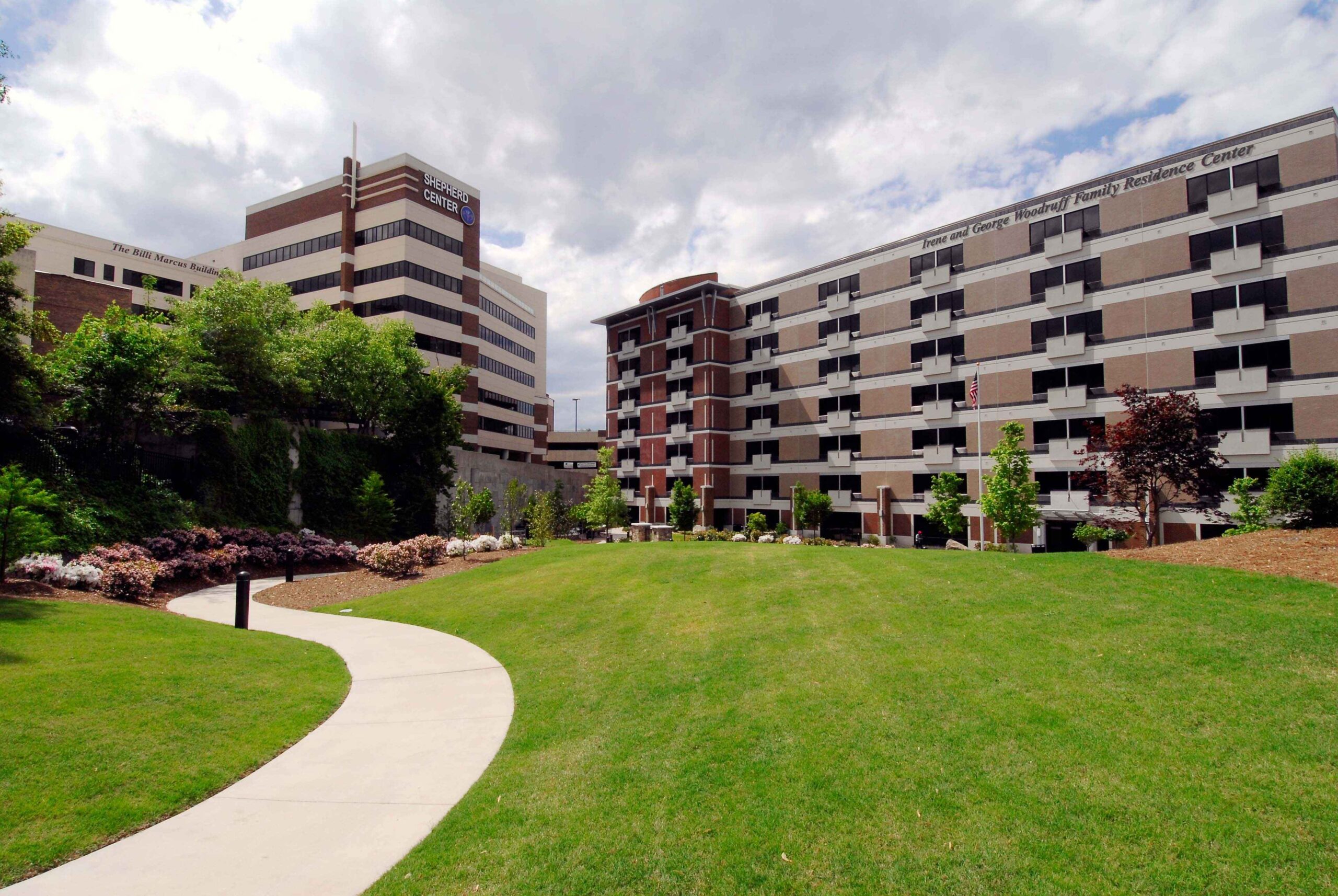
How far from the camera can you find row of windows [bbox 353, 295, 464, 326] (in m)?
52.4

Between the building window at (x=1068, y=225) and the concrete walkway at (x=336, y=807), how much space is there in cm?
3619

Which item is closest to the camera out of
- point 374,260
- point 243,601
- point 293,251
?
point 243,601

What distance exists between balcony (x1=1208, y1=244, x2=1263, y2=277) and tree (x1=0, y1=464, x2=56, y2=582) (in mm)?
43113

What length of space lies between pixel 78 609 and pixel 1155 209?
42625mm

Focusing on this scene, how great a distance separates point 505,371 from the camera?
Result: 219 feet

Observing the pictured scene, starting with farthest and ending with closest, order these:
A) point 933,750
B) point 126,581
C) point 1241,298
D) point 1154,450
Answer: point 1241,298, point 1154,450, point 126,581, point 933,750

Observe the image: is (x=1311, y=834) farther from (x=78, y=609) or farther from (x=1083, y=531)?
(x=1083, y=531)

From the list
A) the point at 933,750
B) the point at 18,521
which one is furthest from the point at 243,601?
the point at 933,750

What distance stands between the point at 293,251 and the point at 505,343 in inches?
805

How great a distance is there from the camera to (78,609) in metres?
13.3

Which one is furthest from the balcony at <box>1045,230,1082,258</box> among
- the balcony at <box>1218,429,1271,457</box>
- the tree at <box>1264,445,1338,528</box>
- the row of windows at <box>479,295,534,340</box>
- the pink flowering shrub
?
the row of windows at <box>479,295,534,340</box>

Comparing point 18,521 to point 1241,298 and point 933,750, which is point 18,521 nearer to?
point 933,750

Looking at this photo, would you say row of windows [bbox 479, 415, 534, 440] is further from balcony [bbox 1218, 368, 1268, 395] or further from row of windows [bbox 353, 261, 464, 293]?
balcony [bbox 1218, 368, 1268, 395]

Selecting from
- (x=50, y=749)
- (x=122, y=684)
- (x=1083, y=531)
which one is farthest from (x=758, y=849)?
(x=1083, y=531)
